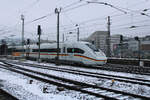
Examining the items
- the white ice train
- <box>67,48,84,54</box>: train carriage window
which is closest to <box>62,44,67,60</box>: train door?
the white ice train

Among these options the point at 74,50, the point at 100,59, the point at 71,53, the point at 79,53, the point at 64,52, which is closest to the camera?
the point at 100,59

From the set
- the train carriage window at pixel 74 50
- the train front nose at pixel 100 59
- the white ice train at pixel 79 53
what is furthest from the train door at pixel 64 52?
the train front nose at pixel 100 59

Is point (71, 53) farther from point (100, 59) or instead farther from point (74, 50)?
point (100, 59)

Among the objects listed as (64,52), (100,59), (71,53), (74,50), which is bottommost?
(100,59)

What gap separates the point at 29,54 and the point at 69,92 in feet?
89.6

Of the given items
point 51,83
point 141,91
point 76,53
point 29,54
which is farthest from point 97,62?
point 29,54

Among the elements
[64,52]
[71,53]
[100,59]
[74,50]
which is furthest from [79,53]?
[64,52]

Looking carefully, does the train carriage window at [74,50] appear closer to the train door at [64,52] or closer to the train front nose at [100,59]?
the train door at [64,52]

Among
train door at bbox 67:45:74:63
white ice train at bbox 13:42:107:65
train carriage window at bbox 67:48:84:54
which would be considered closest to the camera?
white ice train at bbox 13:42:107:65

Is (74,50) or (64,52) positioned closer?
(74,50)

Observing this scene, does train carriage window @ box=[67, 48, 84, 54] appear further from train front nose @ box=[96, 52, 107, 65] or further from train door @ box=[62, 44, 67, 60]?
train front nose @ box=[96, 52, 107, 65]

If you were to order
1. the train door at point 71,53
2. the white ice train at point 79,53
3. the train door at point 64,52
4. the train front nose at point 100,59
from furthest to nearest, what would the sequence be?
the train door at point 64,52 → the train door at point 71,53 → the white ice train at point 79,53 → the train front nose at point 100,59

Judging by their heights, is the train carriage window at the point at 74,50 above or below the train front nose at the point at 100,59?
above

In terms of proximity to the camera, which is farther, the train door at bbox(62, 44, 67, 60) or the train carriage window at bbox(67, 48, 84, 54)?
the train door at bbox(62, 44, 67, 60)
